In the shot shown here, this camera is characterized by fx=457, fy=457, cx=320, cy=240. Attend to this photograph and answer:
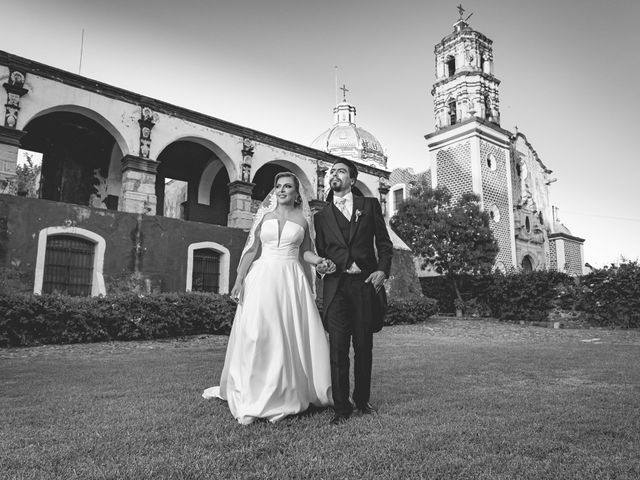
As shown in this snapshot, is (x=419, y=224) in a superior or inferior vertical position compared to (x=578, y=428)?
superior

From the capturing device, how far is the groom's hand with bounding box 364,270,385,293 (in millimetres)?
3574

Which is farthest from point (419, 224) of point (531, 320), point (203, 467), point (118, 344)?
point (203, 467)

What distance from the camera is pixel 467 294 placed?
848 inches

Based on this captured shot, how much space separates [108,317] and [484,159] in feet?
83.1

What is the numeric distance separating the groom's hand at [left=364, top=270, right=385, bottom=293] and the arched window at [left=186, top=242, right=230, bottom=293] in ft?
35.5

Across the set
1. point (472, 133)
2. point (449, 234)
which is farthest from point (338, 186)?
point (472, 133)

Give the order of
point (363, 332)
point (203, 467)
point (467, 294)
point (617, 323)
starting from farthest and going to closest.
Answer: point (467, 294), point (617, 323), point (363, 332), point (203, 467)

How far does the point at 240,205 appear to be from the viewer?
15.8m

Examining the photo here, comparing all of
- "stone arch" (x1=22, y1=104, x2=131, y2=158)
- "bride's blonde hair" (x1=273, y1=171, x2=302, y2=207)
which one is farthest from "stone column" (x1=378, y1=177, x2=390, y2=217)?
"bride's blonde hair" (x1=273, y1=171, x2=302, y2=207)

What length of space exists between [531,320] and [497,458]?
53.5 feet

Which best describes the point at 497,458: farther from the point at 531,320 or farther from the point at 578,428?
the point at 531,320

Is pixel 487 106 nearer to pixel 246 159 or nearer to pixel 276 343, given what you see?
pixel 246 159

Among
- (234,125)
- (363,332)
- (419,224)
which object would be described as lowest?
(363,332)

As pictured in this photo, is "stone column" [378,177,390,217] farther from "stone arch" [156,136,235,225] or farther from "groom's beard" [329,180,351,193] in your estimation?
"groom's beard" [329,180,351,193]
